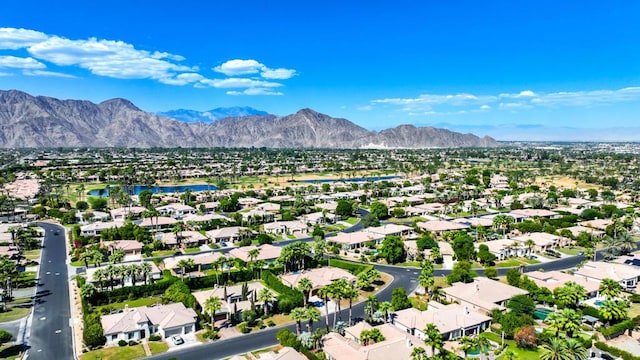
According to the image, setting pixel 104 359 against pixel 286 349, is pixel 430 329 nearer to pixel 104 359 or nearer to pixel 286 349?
pixel 286 349

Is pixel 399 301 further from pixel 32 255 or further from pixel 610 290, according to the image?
pixel 32 255

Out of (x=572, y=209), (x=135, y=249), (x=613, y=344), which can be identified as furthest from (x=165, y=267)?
(x=572, y=209)

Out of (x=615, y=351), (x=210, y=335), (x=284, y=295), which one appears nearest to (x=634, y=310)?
(x=615, y=351)

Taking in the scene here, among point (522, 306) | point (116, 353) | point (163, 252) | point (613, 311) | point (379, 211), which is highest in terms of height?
point (379, 211)

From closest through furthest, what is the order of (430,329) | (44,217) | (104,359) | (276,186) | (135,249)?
1. (430,329)
2. (104,359)
3. (135,249)
4. (44,217)
5. (276,186)

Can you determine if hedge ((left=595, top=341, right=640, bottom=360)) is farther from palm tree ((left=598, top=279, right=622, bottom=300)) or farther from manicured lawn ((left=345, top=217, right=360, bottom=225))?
manicured lawn ((left=345, top=217, right=360, bottom=225))

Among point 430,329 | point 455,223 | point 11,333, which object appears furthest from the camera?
point 455,223
